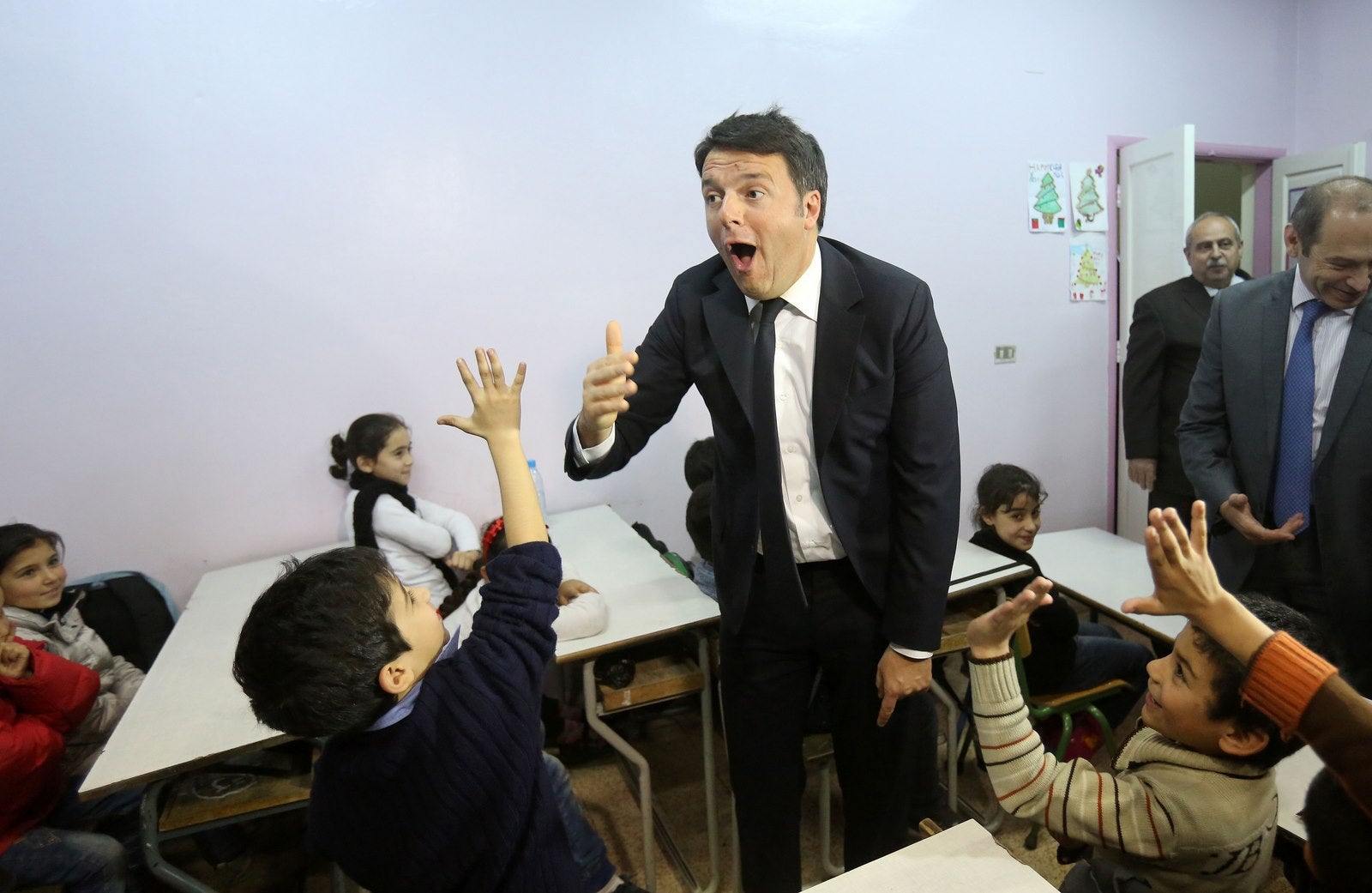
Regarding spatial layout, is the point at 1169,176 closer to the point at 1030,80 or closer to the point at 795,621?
the point at 1030,80

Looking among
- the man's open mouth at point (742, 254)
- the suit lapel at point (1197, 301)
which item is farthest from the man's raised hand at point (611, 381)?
the suit lapel at point (1197, 301)

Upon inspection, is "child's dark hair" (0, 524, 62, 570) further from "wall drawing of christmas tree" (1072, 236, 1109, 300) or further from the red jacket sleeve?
"wall drawing of christmas tree" (1072, 236, 1109, 300)

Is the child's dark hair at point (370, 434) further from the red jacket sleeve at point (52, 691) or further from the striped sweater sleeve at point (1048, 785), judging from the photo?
the striped sweater sleeve at point (1048, 785)

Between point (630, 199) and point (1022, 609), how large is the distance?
229 centimetres

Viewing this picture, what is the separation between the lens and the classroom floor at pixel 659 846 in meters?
2.13

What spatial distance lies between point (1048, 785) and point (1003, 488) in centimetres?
133

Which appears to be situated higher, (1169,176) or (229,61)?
(229,61)

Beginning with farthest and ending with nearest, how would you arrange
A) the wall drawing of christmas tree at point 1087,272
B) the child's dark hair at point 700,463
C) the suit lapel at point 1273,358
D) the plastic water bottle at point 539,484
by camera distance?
the wall drawing of christmas tree at point 1087,272 < the plastic water bottle at point 539,484 < the child's dark hair at point 700,463 < the suit lapel at point 1273,358

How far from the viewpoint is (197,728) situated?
1639 millimetres

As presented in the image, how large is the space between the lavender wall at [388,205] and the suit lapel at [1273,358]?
1.54 m

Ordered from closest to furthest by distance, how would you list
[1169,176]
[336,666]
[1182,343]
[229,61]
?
1. [336,666]
2. [229,61]
3. [1182,343]
4. [1169,176]

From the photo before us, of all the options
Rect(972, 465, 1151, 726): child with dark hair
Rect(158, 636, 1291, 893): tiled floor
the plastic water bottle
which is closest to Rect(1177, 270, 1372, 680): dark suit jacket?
Rect(972, 465, 1151, 726): child with dark hair

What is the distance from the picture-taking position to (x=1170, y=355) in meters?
2.95

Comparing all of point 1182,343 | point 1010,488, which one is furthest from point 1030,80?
point 1010,488
